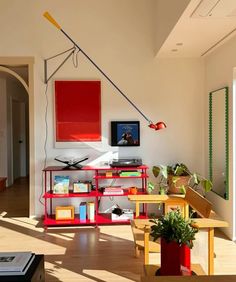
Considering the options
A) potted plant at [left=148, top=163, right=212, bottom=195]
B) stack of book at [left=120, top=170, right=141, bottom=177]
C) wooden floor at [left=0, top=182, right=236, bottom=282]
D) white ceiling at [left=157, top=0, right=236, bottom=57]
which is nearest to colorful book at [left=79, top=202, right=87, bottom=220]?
wooden floor at [left=0, top=182, right=236, bottom=282]

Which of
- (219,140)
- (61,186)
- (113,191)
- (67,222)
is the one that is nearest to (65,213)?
(67,222)

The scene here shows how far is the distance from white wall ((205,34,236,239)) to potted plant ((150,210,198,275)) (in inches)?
87.7

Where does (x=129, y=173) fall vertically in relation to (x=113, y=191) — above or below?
above

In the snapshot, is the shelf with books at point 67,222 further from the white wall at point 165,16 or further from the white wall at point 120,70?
the white wall at point 165,16

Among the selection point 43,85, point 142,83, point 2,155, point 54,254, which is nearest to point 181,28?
point 142,83

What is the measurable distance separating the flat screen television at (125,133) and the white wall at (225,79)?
1.20m

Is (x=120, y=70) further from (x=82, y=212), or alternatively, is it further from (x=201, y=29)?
(x=82, y=212)

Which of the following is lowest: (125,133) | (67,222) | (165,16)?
(67,222)

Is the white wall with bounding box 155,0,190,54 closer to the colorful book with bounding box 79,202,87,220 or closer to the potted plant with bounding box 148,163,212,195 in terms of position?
the potted plant with bounding box 148,163,212,195

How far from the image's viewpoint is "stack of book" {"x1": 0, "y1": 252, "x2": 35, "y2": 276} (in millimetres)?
1472

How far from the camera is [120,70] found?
468 cm

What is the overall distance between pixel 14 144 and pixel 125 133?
4.41m

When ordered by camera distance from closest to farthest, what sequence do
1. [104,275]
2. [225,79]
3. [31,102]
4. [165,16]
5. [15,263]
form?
[15,263] → [104,275] → [165,16] → [225,79] → [31,102]

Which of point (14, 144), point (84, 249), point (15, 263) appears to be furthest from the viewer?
point (14, 144)
